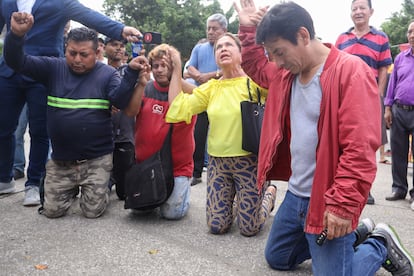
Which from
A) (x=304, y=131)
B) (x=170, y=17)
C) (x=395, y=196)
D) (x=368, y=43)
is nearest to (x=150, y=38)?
(x=304, y=131)

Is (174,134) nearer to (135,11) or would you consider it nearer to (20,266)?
(20,266)

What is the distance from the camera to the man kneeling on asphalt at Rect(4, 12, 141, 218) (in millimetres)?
3568

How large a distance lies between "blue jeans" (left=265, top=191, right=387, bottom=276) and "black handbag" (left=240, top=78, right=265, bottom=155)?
0.70 metres

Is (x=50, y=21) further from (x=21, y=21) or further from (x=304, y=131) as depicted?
(x=304, y=131)

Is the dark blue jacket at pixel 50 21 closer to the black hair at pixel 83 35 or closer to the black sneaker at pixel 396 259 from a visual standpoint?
the black hair at pixel 83 35

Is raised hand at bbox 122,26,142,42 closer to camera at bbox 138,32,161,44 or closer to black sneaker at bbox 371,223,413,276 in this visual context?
camera at bbox 138,32,161,44

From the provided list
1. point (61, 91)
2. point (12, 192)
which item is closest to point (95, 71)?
point (61, 91)

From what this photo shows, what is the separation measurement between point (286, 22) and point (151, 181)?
2010mm

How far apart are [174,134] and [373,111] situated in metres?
2.05

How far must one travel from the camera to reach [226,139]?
10.9ft

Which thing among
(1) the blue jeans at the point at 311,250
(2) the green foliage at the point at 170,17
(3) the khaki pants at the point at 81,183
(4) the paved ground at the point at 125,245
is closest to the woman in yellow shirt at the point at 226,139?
(4) the paved ground at the point at 125,245

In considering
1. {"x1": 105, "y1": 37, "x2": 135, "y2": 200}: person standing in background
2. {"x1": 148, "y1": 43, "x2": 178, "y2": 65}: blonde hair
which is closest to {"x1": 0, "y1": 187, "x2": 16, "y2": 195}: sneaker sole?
{"x1": 105, "y1": 37, "x2": 135, "y2": 200}: person standing in background

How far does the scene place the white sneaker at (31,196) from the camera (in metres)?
3.90

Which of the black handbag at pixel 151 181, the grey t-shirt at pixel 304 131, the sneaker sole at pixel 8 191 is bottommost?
the sneaker sole at pixel 8 191
